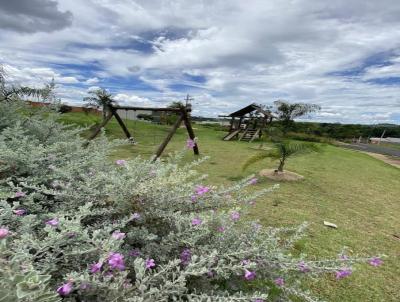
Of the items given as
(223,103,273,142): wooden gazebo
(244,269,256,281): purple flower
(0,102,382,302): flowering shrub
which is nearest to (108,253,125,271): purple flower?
(0,102,382,302): flowering shrub

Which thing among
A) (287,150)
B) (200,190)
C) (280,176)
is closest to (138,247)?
(200,190)

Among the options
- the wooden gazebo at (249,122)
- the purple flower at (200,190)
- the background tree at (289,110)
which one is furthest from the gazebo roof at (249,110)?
the purple flower at (200,190)

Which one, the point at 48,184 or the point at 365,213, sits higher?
the point at 48,184

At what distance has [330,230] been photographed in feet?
13.8

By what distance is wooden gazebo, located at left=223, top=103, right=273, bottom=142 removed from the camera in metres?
20.8

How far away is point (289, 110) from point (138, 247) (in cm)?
3220

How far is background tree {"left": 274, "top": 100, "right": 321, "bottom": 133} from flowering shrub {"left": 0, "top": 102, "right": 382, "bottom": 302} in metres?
30.9

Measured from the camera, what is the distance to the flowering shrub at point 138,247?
4.19 feet

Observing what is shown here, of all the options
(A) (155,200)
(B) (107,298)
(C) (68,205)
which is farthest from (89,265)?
(C) (68,205)

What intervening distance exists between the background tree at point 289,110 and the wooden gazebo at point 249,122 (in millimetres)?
10191

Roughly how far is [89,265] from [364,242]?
3.68 m

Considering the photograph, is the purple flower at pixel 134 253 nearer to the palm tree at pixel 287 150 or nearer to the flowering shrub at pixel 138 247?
the flowering shrub at pixel 138 247

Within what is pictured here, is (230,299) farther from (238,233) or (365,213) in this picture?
(365,213)

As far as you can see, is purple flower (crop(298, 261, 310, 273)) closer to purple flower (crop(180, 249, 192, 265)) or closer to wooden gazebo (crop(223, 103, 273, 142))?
purple flower (crop(180, 249, 192, 265))
